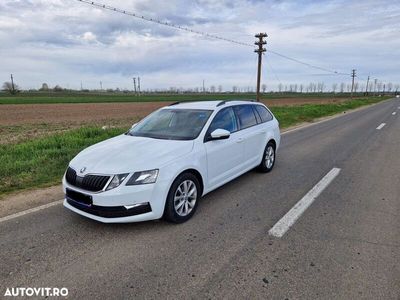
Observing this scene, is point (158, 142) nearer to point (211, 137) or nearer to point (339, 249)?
point (211, 137)

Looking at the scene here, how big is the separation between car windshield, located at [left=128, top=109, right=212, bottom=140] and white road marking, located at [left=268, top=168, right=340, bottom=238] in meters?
1.70

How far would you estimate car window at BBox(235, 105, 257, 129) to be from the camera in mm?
5070

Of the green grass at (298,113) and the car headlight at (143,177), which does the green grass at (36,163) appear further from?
the green grass at (298,113)

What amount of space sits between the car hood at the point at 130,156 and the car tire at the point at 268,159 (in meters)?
2.48

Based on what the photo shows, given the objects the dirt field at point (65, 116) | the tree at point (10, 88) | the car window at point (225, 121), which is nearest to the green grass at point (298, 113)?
Answer: the car window at point (225, 121)

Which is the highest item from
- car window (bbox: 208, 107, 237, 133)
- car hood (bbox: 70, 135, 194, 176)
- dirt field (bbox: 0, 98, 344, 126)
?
car window (bbox: 208, 107, 237, 133)

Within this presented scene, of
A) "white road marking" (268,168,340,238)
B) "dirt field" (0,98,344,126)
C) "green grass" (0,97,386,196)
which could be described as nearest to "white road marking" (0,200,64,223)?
"green grass" (0,97,386,196)

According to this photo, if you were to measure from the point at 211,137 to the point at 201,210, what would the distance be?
1111mm

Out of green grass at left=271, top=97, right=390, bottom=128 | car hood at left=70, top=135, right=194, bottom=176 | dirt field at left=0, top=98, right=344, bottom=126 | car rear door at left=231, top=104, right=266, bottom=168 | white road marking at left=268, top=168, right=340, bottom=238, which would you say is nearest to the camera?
car hood at left=70, top=135, right=194, bottom=176

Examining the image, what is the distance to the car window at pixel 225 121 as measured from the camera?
4.34 meters

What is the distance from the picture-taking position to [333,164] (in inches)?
263

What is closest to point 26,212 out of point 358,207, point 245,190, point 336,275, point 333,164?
point 245,190

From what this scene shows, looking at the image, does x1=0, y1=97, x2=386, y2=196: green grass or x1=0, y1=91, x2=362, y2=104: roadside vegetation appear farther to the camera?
x1=0, y1=91, x2=362, y2=104: roadside vegetation

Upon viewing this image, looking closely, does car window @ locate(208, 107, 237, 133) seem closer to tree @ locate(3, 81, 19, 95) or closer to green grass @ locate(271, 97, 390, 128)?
green grass @ locate(271, 97, 390, 128)
